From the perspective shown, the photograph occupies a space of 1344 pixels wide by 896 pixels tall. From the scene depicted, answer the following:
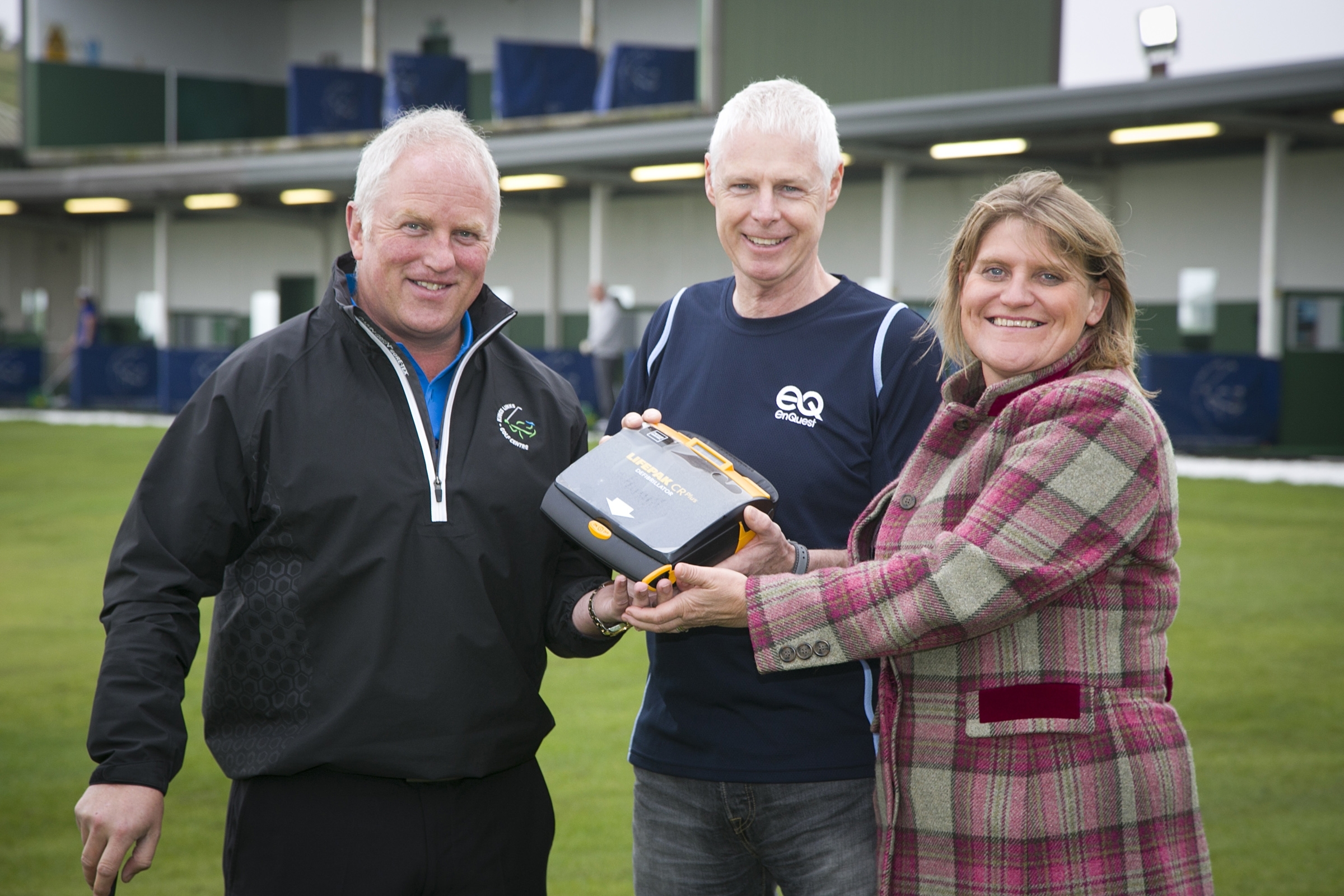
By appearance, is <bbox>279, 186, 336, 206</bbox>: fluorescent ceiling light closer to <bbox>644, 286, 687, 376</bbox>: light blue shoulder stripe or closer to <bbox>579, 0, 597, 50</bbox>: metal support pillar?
<bbox>579, 0, 597, 50</bbox>: metal support pillar

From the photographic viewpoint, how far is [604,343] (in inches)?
747

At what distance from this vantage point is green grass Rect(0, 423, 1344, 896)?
4145 millimetres

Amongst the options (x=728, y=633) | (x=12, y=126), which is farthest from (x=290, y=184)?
Answer: (x=728, y=633)

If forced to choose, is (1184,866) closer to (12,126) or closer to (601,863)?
(601,863)

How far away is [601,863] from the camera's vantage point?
4.20 metres

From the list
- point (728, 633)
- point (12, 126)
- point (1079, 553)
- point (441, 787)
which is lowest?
point (441, 787)

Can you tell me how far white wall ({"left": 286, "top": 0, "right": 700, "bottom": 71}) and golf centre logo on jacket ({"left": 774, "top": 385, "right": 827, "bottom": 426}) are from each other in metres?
22.4

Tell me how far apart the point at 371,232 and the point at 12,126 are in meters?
33.8

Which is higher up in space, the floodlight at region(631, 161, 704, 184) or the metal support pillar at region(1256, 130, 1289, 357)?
the floodlight at region(631, 161, 704, 184)

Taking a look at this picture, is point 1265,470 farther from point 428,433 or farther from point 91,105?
point 91,105

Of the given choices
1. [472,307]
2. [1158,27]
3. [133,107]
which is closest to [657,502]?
[472,307]

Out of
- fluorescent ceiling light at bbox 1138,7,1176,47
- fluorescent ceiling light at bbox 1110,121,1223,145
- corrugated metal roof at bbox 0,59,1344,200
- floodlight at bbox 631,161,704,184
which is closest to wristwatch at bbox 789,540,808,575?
corrugated metal roof at bbox 0,59,1344,200

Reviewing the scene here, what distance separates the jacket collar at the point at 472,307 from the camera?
2.40 m

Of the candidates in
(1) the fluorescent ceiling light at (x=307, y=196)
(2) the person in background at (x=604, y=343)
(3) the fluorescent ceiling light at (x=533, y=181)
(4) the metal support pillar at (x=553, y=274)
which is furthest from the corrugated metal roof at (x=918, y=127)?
(4) the metal support pillar at (x=553, y=274)
